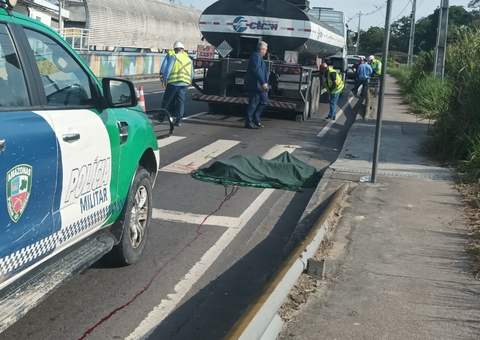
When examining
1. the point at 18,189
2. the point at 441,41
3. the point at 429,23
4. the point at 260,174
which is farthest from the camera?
the point at 429,23

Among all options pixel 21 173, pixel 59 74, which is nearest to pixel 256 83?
pixel 59 74

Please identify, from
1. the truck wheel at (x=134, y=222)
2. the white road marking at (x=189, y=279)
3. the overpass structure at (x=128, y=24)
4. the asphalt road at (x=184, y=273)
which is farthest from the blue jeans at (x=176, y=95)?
the overpass structure at (x=128, y=24)

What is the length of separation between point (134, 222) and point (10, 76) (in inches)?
78.4

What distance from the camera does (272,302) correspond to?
4.15 metres

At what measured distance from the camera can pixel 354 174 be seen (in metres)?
9.41

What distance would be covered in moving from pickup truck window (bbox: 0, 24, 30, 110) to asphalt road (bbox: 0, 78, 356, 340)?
1540 mm

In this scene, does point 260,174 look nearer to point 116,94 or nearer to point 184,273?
point 184,273

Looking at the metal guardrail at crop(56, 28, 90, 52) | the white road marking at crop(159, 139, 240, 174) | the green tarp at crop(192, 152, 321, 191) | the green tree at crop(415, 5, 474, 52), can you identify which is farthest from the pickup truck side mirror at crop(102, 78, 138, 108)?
the green tree at crop(415, 5, 474, 52)

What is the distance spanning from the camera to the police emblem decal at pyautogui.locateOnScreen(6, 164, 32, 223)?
345cm

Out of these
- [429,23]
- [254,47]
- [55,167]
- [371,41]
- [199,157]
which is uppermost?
[429,23]

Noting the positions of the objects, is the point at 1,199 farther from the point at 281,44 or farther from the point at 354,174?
the point at 281,44

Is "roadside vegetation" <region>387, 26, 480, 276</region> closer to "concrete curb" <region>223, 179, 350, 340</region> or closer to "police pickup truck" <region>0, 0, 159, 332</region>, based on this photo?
"concrete curb" <region>223, 179, 350, 340</region>

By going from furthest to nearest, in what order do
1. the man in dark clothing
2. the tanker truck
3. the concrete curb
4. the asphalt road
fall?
the tanker truck → the man in dark clothing → the asphalt road → the concrete curb

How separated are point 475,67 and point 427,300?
7657mm
